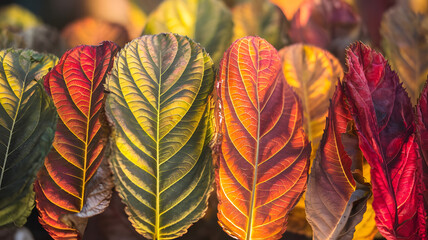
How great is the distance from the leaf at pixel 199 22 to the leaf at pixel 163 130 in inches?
5.1

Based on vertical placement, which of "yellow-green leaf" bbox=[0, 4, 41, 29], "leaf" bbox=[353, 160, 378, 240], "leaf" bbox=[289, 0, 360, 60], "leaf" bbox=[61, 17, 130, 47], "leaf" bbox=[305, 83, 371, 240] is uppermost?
"yellow-green leaf" bbox=[0, 4, 41, 29]

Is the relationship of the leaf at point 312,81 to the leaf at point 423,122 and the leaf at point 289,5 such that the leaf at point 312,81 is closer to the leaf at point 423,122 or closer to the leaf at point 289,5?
the leaf at point 423,122

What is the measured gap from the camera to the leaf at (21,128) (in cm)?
27

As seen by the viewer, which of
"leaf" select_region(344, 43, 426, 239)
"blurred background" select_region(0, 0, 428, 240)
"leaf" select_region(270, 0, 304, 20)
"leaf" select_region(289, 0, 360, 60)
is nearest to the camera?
"leaf" select_region(344, 43, 426, 239)

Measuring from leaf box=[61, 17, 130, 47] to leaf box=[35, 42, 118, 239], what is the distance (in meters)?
0.29

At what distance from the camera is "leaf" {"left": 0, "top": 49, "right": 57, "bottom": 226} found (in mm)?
266

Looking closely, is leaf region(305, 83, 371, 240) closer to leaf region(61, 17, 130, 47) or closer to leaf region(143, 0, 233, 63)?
leaf region(143, 0, 233, 63)

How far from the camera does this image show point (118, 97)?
0.27 meters

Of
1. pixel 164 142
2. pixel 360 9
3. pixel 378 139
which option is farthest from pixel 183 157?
pixel 360 9

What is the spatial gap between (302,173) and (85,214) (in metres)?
0.15

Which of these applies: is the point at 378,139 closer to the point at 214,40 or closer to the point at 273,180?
the point at 273,180

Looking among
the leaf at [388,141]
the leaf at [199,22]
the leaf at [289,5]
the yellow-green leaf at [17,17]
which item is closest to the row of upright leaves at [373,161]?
the leaf at [388,141]

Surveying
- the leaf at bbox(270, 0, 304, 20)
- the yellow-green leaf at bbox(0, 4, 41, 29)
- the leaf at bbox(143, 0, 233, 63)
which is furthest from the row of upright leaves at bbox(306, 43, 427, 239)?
the yellow-green leaf at bbox(0, 4, 41, 29)

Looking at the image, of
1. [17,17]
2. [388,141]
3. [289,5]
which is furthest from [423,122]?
[17,17]
